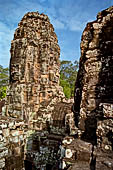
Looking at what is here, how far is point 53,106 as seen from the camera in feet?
24.4

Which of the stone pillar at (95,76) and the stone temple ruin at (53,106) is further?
the stone pillar at (95,76)

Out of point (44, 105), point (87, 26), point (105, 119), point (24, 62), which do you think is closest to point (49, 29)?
point (24, 62)

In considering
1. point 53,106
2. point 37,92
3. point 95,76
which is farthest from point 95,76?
point 37,92

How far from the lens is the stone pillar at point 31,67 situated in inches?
288

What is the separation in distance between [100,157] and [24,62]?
6910 mm

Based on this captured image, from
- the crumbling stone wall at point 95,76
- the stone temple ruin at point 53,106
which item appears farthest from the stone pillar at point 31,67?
the crumbling stone wall at point 95,76

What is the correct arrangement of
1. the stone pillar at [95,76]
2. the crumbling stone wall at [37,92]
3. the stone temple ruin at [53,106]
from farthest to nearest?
the crumbling stone wall at [37,92]
the stone pillar at [95,76]
the stone temple ruin at [53,106]

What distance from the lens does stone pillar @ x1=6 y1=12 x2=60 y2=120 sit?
7.32 metres

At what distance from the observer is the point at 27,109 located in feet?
23.2

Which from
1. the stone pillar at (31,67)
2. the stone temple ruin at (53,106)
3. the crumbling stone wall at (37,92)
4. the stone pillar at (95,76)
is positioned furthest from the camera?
the stone pillar at (31,67)

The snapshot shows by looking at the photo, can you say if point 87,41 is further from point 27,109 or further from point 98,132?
point 27,109

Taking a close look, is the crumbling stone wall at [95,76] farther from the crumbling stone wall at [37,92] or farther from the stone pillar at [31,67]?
the stone pillar at [31,67]

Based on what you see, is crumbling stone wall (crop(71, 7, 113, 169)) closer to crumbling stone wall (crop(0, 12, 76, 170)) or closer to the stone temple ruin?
the stone temple ruin

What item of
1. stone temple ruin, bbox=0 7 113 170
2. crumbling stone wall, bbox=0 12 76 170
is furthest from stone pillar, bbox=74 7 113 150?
crumbling stone wall, bbox=0 12 76 170
